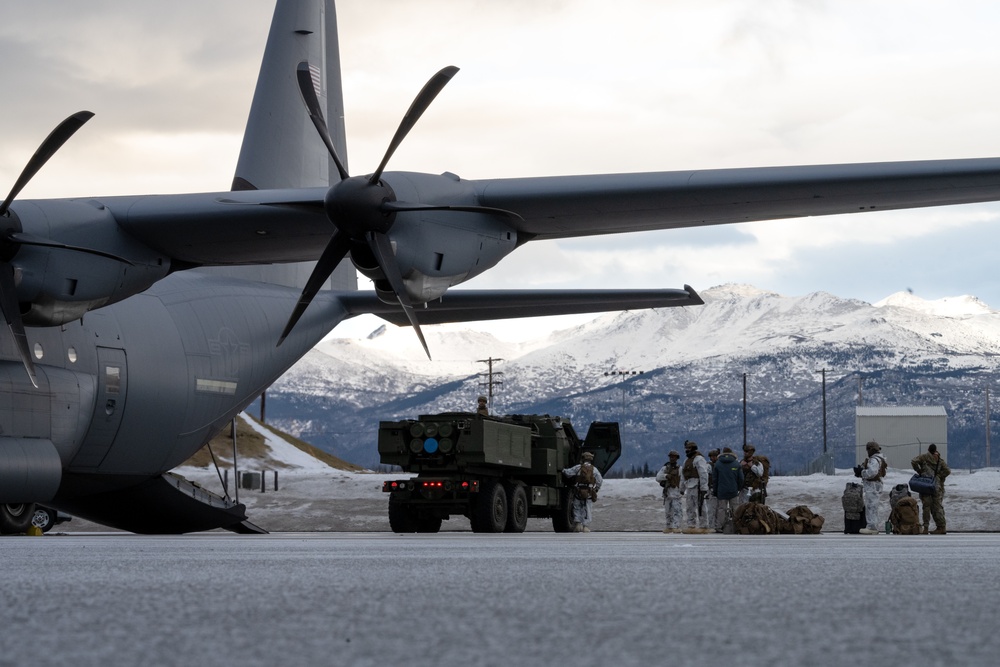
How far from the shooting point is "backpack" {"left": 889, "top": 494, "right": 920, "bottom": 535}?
19672 millimetres

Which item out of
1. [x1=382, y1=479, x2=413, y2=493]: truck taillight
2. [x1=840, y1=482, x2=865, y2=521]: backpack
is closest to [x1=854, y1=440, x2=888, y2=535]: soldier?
[x1=840, y1=482, x2=865, y2=521]: backpack

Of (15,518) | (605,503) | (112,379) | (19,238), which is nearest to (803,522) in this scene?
(112,379)

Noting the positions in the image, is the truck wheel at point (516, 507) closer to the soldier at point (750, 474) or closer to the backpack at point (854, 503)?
the soldier at point (750, 474)

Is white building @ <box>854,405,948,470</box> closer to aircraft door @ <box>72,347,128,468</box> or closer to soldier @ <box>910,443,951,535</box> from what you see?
soldier @ <box>910,443,951,535</box>

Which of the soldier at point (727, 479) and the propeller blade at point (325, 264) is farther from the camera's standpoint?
the soldier at point (727, 479)

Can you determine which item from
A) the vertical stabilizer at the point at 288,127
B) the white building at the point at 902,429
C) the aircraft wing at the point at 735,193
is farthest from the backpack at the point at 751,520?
the white building at the point at 902,429

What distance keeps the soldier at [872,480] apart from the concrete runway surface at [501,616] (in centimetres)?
1476

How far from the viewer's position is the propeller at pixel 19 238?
39.3 ft

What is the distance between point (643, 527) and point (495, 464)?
11.4 meters

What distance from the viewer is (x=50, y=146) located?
1253 centimetres

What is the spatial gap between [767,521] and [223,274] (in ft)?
29.5

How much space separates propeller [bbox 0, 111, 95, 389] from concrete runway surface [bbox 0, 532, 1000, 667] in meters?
7.15

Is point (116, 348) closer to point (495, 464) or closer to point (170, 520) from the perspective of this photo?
point (170, 520)

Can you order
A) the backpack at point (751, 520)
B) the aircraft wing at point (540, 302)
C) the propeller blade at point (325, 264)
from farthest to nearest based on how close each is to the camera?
the backpack at point (751, 520) → the aircraft wing at point (540, 302) → the propeller blade at point (325, 264)
